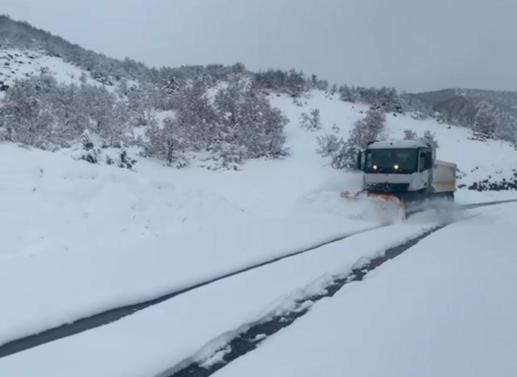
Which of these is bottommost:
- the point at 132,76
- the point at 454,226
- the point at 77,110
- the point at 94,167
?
the point at 454,226

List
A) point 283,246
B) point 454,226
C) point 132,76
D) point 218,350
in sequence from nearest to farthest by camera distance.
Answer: point 218,350 → point 283,246 → point 454,226 → point 132,76

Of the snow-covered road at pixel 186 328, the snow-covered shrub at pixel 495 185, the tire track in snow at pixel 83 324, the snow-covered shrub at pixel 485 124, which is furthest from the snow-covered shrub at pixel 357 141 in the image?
the tire track in snow at pixel 83 324

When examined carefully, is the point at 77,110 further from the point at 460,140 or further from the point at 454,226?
the point at 460,140

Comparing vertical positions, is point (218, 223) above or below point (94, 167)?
below

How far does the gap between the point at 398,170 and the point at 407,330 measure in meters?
12.7

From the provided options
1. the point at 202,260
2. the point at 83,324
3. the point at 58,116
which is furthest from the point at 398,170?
the point at 58,116

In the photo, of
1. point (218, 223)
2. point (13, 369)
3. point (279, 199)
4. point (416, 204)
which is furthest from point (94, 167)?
point (416, 204)

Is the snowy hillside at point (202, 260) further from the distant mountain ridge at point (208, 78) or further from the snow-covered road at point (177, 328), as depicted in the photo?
the distant mountain ridge at point (208, 78)

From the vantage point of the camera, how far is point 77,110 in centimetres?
2428

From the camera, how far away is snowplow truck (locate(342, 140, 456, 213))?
1767 cm

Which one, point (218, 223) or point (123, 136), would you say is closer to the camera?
point (218, 223)

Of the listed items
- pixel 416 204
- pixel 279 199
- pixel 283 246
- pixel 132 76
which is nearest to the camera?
pixel 283 246

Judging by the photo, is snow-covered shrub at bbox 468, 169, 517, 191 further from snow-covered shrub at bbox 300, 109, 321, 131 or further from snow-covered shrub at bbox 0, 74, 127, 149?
snow-covered shrub at bbox 0, 74, 127, 149

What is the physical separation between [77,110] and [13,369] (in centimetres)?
2131
